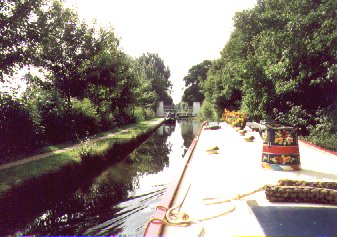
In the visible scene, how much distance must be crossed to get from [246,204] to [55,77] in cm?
A: 1710

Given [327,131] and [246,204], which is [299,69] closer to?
[327,131]

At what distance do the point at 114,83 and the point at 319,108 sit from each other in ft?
45.0

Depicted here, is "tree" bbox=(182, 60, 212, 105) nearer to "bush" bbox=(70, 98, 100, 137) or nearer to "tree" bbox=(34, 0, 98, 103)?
"bush" bbox=(70, 98, 100, 137)

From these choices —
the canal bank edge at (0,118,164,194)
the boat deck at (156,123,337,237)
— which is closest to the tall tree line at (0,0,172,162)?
the canal bank edge at (0,118,164,194)

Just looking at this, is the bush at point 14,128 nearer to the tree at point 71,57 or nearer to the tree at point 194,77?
the tree at point 71,57

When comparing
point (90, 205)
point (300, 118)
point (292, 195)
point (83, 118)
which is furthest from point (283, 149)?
point (83, 118)

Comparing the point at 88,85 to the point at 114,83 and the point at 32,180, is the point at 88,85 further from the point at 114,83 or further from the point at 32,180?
the point at 32,180

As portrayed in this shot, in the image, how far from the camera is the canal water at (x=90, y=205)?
6629 millimetres

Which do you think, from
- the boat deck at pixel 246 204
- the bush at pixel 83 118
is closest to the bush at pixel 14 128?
the bush at pixel 83 118

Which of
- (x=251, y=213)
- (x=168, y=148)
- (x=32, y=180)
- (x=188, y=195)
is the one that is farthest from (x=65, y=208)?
(x=168, y=148)

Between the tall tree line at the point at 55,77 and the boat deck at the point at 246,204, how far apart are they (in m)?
7.95

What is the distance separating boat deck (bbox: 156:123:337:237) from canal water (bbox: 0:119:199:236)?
1781 millimetres

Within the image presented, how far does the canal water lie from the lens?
6.63 m

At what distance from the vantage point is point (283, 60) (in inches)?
565
